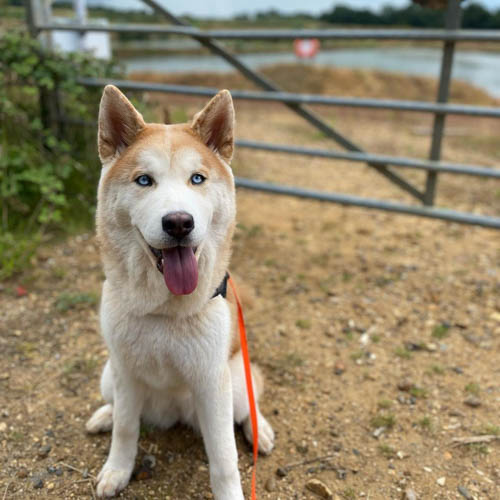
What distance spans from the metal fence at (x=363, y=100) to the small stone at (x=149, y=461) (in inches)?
101

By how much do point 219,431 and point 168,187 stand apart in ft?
3.26

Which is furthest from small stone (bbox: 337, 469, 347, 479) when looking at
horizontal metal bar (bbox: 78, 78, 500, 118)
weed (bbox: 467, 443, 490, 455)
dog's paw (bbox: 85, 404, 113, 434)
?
horizontal metal bar (bbox: 78, 78, 500, 118)

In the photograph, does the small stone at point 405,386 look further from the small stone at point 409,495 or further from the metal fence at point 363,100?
the metal fence at point 363,100

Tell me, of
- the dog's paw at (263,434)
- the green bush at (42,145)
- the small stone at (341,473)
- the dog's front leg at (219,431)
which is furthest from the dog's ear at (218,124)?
the green bush at (42,145)

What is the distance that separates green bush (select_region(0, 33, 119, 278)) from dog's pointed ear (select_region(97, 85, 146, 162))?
7.27ft

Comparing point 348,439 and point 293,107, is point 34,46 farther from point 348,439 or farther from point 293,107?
point 348,439

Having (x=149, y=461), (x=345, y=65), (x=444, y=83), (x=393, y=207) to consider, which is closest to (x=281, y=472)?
(x=149, y=461)

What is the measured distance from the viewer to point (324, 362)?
119 inches

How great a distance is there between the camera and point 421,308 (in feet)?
11.7

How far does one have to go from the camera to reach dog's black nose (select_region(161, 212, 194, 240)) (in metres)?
1.58

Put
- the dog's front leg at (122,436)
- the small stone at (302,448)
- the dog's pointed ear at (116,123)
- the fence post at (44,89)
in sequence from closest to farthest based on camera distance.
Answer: the dog's pointed ear at (116,123) < the dog's front leg at (122,436) < the small stone at (302,448) < the fence post at (44,89)

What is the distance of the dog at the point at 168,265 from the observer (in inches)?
67.8

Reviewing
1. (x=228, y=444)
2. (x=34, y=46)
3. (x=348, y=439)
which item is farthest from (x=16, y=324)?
(x=34, y=46)

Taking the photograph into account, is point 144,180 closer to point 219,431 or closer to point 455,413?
point 219,431
